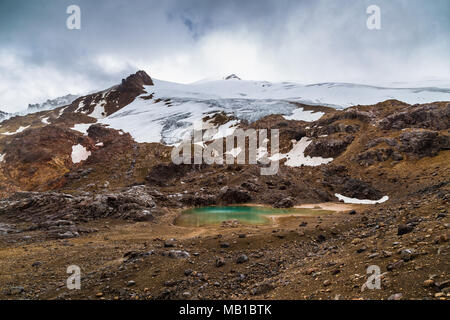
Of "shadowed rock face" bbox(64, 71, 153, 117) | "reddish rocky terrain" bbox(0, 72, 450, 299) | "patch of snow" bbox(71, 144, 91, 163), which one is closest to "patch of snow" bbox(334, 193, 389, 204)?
"reddish rocky terrain" bbox(0, 72, 450, 299)

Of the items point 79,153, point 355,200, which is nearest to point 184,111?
point 79,153

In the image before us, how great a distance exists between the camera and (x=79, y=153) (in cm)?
9081

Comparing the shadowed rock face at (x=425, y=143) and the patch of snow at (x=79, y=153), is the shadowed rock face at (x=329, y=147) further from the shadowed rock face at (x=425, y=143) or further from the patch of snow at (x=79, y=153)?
the patch of snow at (x=79, y=153)

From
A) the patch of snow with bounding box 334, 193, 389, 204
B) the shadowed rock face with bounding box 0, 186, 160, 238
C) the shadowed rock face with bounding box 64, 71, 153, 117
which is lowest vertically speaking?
the patch of snow with bounding box 334, 193, 389, 204

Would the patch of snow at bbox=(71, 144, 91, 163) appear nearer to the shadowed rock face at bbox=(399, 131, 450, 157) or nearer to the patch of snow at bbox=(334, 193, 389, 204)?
the patch of snow at bbox=(334, 193, 389, 204)

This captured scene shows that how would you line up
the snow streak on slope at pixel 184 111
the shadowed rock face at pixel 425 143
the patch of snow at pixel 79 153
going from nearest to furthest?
1. the shadowed rock face at pixel 425 143
2. the patch of snow at pixel 79 153
3. the snow streak on slope at pixel 184 111

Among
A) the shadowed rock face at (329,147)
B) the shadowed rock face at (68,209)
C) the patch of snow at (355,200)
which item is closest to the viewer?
the shadowed rock face at (68,209)

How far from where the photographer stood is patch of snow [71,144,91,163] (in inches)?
3467

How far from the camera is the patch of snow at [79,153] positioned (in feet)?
289

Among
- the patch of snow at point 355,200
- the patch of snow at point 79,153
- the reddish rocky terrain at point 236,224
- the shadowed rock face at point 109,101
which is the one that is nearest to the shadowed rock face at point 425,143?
the reddish rocky terrain at point 236,224

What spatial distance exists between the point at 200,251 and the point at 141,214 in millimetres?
25854

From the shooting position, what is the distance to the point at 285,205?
186ft
